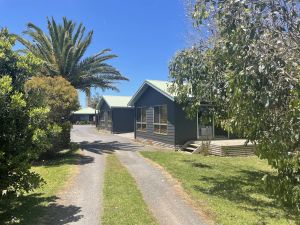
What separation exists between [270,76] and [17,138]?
5.13 metres

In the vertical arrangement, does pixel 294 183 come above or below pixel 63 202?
above

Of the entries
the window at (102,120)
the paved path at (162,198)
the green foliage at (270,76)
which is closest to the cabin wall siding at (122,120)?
the window at (102,120)

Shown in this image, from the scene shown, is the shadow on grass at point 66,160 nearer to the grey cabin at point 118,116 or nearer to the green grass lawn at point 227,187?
the green grass lawn at point 227,187

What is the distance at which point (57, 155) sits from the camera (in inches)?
693

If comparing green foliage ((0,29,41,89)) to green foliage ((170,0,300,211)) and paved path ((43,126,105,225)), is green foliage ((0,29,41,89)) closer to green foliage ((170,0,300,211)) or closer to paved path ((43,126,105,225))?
paved path ((43,126,105,225))

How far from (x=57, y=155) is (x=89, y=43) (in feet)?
24.5

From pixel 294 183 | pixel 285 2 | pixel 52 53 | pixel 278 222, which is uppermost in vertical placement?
pixel 52 53

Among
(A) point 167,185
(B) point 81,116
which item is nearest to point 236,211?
(A) point 167,185

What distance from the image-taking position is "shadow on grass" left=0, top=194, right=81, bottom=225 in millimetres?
7134

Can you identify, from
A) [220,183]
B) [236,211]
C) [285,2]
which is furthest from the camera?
[220,183]

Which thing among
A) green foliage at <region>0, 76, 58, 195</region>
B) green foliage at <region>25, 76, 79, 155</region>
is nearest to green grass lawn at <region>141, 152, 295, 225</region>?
green foliage at <region>0, 76, 58, 195</region>

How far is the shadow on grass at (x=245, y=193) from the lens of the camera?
811cm

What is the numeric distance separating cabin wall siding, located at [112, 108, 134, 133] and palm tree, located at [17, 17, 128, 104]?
46.1 feet

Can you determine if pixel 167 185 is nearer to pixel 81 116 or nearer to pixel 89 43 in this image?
pixel 89 43
